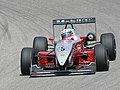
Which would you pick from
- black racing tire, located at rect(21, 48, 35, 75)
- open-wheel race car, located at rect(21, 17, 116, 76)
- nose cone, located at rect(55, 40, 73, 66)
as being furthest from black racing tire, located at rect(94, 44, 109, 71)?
black racing tire, located at rect(21, 48, 35, 75)

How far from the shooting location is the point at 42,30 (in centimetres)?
2183

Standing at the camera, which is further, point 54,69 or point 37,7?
point 37,7

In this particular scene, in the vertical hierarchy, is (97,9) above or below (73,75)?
above

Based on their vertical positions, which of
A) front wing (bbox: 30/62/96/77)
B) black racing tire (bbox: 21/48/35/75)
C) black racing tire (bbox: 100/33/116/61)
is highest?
black racing tire (bbox: 100/33/116/61)

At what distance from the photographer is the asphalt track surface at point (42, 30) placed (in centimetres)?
1374

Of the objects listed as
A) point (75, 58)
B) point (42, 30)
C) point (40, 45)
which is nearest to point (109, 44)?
point (75, 58)

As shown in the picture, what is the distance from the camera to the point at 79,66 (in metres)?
15.0

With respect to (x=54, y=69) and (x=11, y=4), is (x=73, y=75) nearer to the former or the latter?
(x=54, y=69)

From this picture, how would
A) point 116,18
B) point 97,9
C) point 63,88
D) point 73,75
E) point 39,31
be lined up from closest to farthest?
point 63,88 → point 73,75 → point 39,31 → point 116,18 → point 97,9

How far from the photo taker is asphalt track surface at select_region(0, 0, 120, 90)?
13.7m

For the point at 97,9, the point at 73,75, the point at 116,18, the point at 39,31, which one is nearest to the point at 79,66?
the point at 73,75

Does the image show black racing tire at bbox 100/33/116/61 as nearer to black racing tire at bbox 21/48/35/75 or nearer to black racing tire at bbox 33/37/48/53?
black racing tire at bbox 33/37/48/53

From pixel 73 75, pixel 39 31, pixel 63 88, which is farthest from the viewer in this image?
pixel 39 31

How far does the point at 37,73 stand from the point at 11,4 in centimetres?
1249
